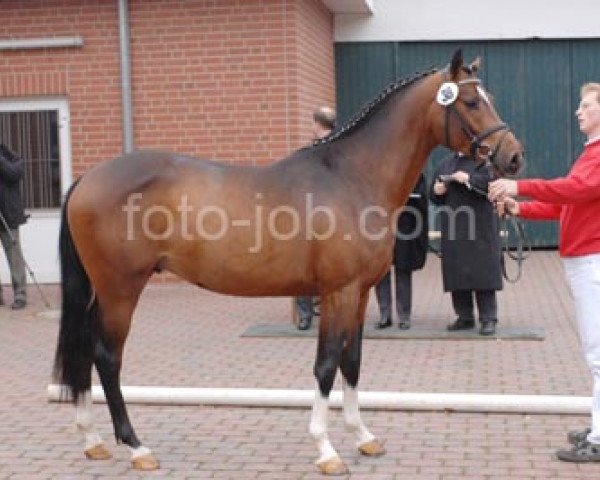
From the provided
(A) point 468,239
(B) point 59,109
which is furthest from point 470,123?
(B) point 59,109

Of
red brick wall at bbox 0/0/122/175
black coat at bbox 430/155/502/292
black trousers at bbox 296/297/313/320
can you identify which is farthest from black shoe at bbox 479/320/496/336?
red brick wall at bbox 0/0/122/175

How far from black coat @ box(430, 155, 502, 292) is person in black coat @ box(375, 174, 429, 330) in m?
0.29

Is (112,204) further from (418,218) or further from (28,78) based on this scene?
(28,78)

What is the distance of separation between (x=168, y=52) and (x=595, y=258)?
7923mm

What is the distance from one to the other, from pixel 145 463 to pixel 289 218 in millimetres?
1534

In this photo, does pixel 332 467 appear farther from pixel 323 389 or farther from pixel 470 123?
pixel 470 123

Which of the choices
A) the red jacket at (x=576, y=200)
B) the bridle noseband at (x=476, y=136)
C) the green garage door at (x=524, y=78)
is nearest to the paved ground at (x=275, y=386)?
the red jacket at (x=576, y=200)

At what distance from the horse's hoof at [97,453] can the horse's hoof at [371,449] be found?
1.43 metres

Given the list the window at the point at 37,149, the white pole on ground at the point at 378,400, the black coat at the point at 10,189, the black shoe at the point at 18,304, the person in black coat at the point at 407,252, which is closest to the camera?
the white pole on ground at the point at 378,400

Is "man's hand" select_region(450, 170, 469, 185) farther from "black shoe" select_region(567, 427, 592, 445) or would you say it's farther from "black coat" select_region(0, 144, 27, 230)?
"black coat" select_region(0, 144, 27, 230)

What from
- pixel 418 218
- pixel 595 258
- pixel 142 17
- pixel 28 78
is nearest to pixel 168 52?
pixel 142 17

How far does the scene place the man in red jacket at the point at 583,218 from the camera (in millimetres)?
5094

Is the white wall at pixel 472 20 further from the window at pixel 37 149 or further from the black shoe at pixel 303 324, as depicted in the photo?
the black shoe at pixel 303 324

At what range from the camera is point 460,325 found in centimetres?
925
